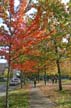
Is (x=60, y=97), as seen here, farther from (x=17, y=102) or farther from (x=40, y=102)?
(x=17, y=102)

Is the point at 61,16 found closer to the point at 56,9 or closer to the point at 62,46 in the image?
the point at 56,9

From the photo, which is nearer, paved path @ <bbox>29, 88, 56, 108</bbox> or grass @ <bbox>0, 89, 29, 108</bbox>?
paved path @ <bbox>29, 88, 56, 108</bbox>

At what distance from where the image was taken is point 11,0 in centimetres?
1828

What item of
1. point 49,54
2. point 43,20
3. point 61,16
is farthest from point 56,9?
point 49,54

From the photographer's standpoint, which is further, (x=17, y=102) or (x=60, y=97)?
(x=60, y=97)

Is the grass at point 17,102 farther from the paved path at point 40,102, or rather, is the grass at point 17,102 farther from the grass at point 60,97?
the grass at point 60,97

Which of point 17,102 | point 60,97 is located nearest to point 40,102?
point 17,102

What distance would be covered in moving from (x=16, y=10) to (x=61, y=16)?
8.52 meters

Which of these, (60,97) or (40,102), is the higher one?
(60,97)

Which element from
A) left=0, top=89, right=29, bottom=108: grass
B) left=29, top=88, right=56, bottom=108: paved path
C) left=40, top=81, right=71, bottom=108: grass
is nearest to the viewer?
left=29, top=88, right=56, bottom=108: paved path

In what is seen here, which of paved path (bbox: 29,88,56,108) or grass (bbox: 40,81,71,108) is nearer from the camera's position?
paved path (bbox: 29,88,56,108)

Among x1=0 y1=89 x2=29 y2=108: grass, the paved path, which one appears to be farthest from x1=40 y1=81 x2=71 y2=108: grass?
x1=0 y1=89 x2=29 y2=108: grass

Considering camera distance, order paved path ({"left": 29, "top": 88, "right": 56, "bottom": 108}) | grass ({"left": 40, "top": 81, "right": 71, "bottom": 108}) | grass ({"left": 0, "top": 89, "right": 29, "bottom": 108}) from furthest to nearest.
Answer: grass ({"left": 40, "top": 81, "right": 71, "bottom": 108}), grass ({"left": 0, "top": 89, "right": 29, "bottom": 108}), paved path ({"left": 29, "top": 88, "right": 56, "bottom": 108})

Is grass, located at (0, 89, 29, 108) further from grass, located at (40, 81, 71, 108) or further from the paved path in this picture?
grass, located at (40, 81, 71, 108)
